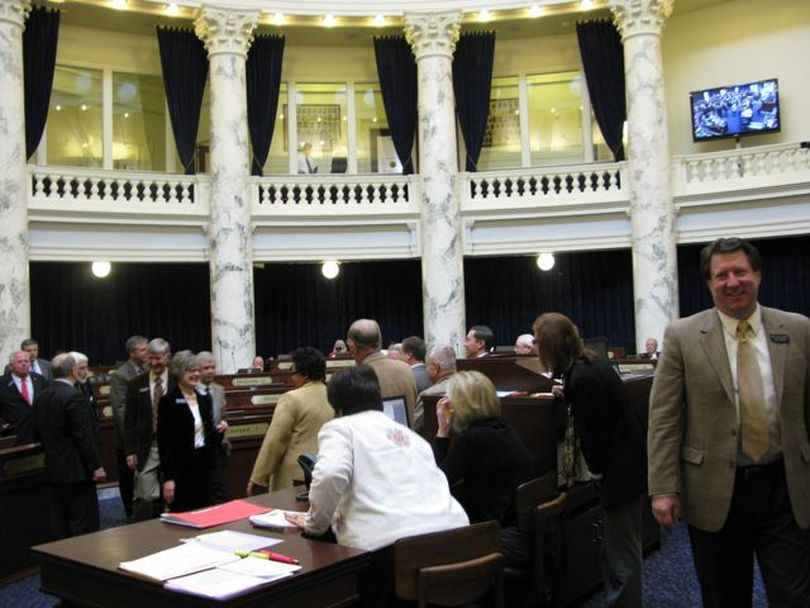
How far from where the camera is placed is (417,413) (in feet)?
18.3

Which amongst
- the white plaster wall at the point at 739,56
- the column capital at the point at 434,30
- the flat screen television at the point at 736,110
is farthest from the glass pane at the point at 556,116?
the column capital at the point at 434,30

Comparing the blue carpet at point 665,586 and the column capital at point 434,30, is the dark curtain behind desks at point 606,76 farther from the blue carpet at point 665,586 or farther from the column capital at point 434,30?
the blue carpet at point 665,586

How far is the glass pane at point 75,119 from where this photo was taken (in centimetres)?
1453

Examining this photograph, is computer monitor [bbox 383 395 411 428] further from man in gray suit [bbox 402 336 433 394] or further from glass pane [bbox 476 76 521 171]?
glass pane [bbox 476 76 521 171]

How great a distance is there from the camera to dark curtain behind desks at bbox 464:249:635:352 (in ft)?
50.9

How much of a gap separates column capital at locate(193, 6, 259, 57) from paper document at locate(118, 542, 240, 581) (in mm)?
11765

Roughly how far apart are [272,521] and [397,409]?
54.1 inches

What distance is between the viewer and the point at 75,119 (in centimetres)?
1473

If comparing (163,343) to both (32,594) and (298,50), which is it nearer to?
(32,594)

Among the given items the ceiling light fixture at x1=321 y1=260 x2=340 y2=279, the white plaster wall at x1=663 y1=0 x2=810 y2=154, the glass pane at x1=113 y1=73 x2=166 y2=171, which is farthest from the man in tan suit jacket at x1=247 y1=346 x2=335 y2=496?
the white plaster wall at x1=663 y1=0 x2=810 y2=154

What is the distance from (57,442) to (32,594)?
102 centimetres

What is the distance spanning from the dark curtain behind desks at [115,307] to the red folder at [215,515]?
37.6ft

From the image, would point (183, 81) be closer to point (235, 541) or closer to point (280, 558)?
point (235, 541)

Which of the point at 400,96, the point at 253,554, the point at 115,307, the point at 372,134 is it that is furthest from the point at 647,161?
the point at 253,554
